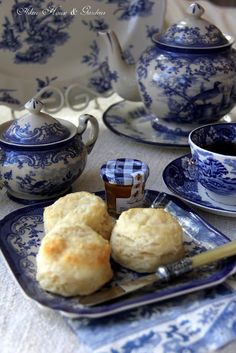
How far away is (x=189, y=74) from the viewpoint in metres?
0.89

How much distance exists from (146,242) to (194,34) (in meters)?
0.48

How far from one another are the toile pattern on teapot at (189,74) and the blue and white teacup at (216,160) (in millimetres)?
143

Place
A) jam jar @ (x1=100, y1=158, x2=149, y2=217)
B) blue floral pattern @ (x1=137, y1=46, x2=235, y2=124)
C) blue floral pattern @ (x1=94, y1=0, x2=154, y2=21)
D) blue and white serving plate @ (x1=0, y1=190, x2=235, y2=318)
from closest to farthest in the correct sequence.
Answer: blue and white serving plate @ (x1=0, y1=190, x2=235, y2=318) → jam jar @ (x1=100, y1=158, x2=149, y2=217) → blue floral pattern @ (x1=137, y1=46, x2=235, y2=124) → blue floral pattern @ (x1=94, y1=0, x2=154, y2=21)


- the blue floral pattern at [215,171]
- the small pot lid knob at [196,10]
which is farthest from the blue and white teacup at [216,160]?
the small pot lid knob at [196,10]

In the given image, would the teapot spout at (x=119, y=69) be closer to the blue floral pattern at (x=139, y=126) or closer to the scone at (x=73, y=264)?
the blue floral pattern at (x=139, y=126)

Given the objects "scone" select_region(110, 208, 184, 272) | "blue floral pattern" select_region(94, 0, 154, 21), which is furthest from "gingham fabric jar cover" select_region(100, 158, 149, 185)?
"blue floral pattern" select_region(94, 0, 154, 21)

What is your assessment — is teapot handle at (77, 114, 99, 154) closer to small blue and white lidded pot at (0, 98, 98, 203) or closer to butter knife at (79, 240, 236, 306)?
small blue and white lidded pot at (0, 98, 98, 203)

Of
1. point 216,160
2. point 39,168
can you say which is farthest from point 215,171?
point 39,168

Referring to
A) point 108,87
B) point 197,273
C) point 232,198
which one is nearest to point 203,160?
Result: point 232,198

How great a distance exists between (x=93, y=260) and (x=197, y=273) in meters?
0.11

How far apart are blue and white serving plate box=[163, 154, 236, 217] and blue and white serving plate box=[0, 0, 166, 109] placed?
0.97 feet

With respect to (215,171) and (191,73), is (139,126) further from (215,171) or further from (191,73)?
(215,171)

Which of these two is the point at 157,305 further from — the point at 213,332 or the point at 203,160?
the point at 203,160

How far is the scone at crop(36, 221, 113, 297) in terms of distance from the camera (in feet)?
1.66
